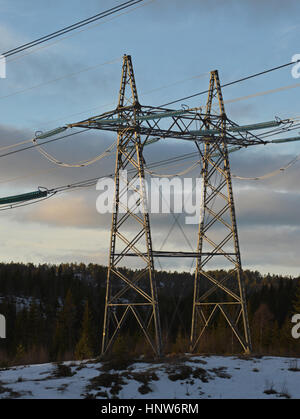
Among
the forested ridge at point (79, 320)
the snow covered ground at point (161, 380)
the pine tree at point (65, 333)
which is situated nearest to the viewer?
the snow covered ground at point (161, 380)

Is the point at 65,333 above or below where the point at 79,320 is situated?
below

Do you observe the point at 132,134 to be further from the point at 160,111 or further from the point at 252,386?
the point at 252,386

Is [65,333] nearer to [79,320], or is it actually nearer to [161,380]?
[79,320]

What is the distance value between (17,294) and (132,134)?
425 ft

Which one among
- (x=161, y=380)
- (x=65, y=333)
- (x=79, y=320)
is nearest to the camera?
(x=161, y=380)

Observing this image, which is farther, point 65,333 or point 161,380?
point 65,333

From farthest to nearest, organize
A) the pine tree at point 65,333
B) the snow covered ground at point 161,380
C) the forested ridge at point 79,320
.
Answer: the pine tree at point 65,333, the forested ridge at point 79,320, the snow covered ground at point 161,380

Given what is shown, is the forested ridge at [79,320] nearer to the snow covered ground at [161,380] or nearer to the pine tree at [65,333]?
the pine tree at [65,333]

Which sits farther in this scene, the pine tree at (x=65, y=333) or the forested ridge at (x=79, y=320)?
the pine tree at (x=65, y=333)

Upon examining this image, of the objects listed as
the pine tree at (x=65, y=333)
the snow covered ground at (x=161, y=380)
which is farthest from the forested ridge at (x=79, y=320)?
the snow covered ground at (x=161, y=380)

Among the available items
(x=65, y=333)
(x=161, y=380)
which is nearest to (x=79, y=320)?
(x=65, y=333)

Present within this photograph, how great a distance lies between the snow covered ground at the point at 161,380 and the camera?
18.0 metres

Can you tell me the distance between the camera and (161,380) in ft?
64.1
